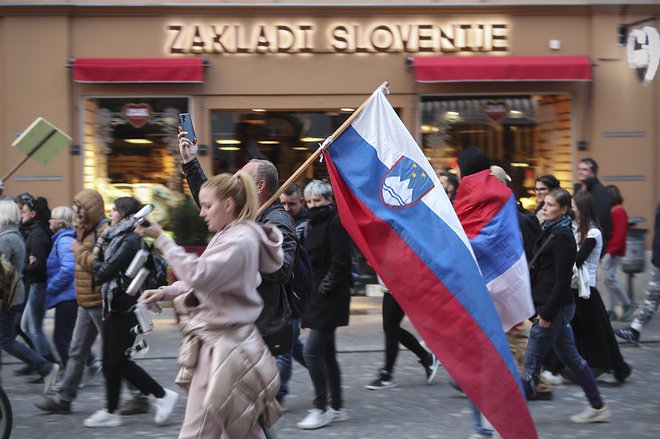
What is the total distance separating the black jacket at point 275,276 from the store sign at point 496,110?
28.1ft

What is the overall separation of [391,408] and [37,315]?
142 inches

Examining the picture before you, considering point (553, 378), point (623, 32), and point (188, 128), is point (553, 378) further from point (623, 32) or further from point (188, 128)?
point (623, 32)

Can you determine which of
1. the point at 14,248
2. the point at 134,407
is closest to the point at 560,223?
the point at 134,407

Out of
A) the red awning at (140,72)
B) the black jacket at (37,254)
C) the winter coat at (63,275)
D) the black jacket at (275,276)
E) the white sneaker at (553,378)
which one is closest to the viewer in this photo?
the black jacket at (275,276)

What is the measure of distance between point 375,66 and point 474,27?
1.48m

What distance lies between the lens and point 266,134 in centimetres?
1327

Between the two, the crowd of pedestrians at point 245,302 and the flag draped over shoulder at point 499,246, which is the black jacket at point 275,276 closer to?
the crowd of pedestrians at point 245,302

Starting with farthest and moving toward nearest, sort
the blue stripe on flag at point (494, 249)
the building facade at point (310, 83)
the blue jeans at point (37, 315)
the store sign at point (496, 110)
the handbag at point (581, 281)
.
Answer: the store sign at point (496, 110), the building facade at point (310, 83), the blue jeans at point (37, 315), the handbag at point (581, 281), the blue stripe on flag at point (494, 249)

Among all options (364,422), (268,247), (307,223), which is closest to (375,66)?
(307,223)

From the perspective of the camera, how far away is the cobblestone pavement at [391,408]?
6.77 metres

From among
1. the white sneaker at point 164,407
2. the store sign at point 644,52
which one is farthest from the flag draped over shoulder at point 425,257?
the store sign at point 644,52

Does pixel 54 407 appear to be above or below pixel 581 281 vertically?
below

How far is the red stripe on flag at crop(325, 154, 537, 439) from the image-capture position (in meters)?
5.20

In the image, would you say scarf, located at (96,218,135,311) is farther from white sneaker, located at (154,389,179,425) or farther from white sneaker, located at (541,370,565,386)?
white sneaker, located at (541,370,565,386)
